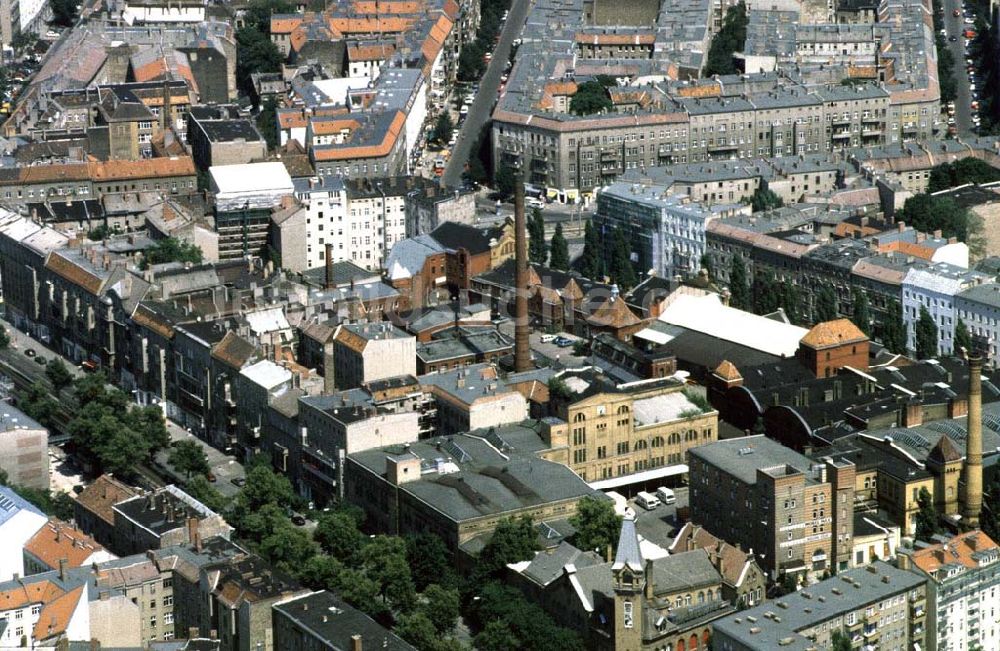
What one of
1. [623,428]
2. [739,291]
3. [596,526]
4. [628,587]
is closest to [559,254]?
[739,291]

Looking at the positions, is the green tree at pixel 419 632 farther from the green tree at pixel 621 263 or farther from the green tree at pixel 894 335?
the green tree at pixel 621 263

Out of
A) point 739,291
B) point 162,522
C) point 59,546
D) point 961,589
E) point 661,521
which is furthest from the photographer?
point 739,291

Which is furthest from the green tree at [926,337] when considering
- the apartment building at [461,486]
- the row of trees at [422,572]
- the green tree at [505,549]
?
the green tree at [505,549]

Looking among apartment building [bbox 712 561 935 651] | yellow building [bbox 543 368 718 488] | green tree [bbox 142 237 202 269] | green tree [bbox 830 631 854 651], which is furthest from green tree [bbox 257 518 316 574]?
green tree [bbox 142 237 202 269]

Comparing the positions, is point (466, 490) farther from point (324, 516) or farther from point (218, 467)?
point (218, 467)

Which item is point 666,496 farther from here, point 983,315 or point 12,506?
point 12,506

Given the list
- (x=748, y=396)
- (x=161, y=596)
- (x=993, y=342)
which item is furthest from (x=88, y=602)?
(x=993, y=342)
